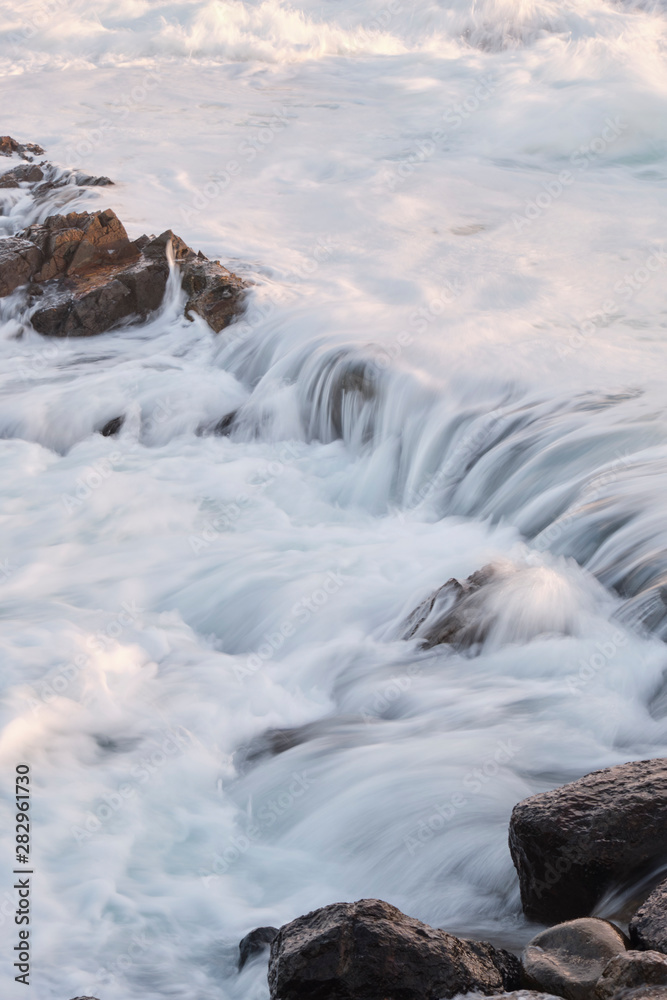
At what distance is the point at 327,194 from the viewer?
44.1ft

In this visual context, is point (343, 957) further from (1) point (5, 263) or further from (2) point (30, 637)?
(1) point (5, 263)

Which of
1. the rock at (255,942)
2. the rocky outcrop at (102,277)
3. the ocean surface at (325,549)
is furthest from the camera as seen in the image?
the rocky outcrop at (102,277)

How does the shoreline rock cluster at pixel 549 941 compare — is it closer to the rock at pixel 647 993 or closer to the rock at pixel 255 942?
the rock at pixel 647 993

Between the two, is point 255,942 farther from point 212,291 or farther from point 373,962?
point 212,291

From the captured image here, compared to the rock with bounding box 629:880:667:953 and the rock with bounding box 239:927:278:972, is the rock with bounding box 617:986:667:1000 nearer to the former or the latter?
the rock with bounding box 629:880:667:953

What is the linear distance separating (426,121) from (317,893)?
1645cm

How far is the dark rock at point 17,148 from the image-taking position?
605 inches

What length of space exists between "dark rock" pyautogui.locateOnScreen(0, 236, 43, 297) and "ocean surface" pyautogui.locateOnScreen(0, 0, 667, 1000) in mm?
171

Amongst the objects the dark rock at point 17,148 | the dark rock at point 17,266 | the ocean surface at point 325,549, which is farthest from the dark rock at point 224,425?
the dark rock at point 17,148

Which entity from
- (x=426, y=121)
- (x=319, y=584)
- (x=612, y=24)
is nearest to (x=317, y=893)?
(x=319, y=584)

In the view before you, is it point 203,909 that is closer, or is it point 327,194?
point 203,909

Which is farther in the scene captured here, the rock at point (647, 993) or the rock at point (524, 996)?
the rock at point (524, 996)

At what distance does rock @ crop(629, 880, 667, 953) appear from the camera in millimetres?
2584

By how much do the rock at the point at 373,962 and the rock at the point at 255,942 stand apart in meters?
0.54
